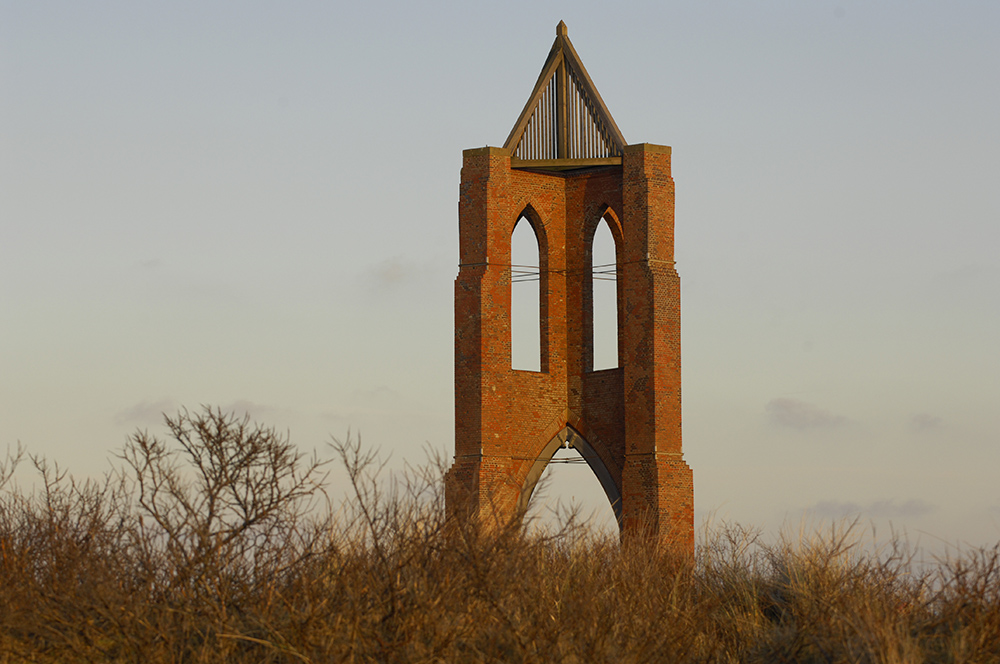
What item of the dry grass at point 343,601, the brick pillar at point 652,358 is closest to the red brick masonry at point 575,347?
the brick pillar at point 652,358

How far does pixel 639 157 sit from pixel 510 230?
298cm

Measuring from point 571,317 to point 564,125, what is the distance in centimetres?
398

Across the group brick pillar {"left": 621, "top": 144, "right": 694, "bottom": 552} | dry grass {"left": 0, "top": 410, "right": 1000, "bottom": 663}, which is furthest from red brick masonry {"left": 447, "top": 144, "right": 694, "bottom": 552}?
dry grass {"left": 0, "top": 410, "right": 1000, "bottom": 663}

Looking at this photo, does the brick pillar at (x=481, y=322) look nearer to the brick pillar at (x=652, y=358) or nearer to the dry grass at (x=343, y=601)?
the brick pillar at (x=652, y=358)

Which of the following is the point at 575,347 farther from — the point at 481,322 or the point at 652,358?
the point at 481,322

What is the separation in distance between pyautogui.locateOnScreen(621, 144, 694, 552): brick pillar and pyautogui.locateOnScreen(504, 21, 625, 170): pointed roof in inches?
29.8

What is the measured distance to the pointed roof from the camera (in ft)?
99.8

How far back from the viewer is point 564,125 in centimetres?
3083

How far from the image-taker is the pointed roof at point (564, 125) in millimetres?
30406

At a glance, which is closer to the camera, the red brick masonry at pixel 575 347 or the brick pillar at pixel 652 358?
the brick pillar at pixel 652 358

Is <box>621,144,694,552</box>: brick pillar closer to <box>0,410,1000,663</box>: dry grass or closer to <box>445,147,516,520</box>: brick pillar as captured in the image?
<box>445,147,516,520</box>: brick pillar

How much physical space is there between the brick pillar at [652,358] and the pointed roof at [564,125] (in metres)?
0.76

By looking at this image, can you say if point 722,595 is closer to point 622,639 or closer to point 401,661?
point 622,639

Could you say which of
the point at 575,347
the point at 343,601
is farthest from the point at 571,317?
the point at 343,601
